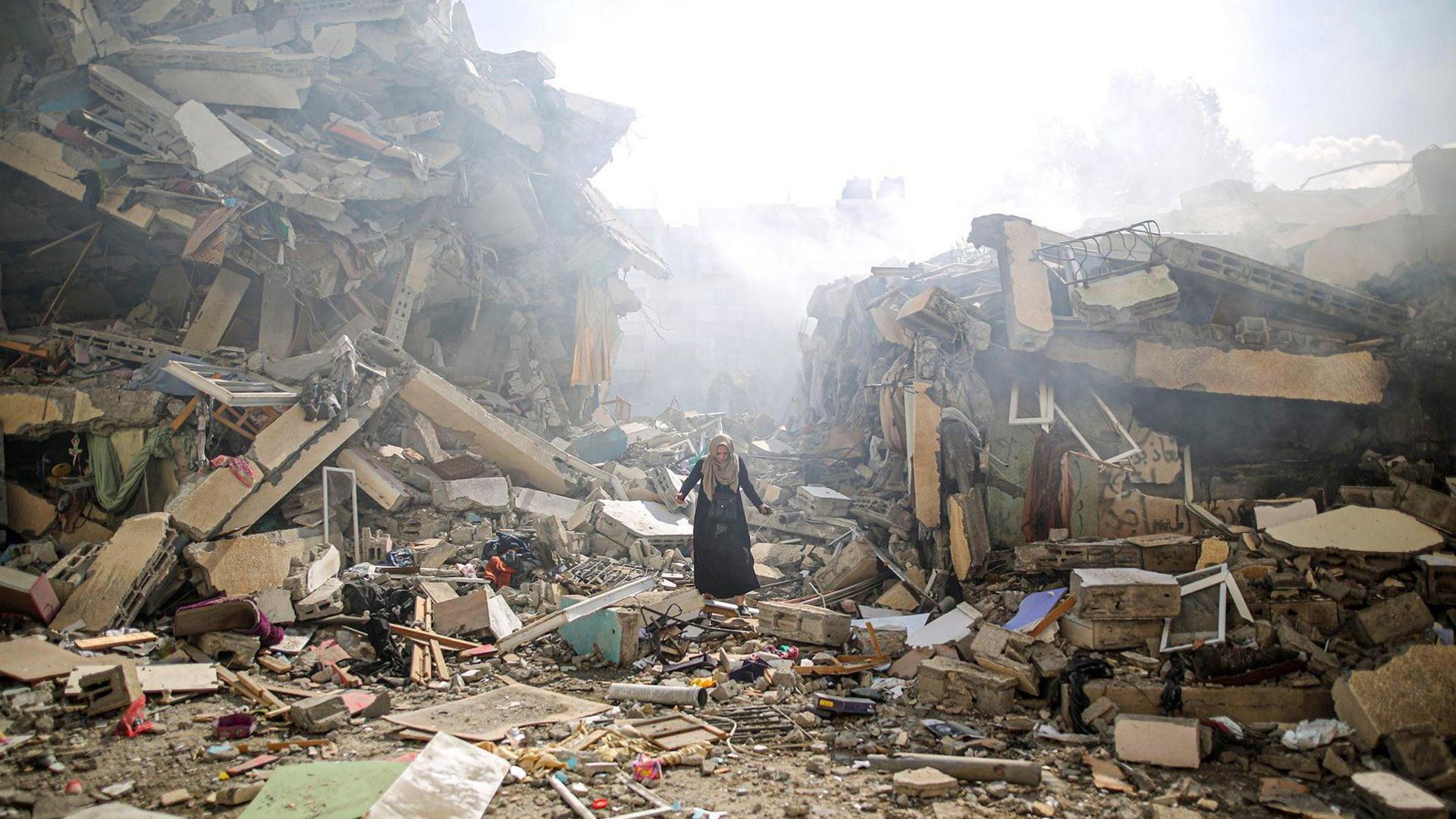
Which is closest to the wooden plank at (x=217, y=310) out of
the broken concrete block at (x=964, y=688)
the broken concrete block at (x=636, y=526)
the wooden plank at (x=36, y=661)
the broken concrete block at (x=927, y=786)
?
the broken concrete block at (x=636, y=526)

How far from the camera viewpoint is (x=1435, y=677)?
4109mm

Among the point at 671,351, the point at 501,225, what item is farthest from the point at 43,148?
A: the point at 671,351

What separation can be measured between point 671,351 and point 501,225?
15294 mm

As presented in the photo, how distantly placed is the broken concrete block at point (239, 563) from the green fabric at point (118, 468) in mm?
1233

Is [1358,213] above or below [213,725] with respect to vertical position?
above

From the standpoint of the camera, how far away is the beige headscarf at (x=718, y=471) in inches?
258

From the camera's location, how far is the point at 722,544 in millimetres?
6562

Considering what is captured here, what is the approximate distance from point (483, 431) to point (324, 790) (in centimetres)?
675

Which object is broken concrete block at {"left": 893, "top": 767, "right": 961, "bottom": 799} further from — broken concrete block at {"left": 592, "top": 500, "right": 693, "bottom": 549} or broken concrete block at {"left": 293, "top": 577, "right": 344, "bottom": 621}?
broken concrete block at {"left": 592, "top": 500, "right": 693, "bottom": 549}

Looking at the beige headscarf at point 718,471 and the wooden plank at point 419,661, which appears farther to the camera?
the beige headscarf at point 718,471

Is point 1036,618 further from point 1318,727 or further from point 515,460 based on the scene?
point 515,460

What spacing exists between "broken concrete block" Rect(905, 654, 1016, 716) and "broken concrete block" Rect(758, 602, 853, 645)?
2.96ft

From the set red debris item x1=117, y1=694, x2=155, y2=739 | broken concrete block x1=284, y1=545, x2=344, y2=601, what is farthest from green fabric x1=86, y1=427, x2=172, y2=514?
red debris item x1=117, y1=694, x2=155, y2=739

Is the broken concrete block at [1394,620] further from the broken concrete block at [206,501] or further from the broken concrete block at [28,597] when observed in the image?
the broken concrete block at [28,597]
